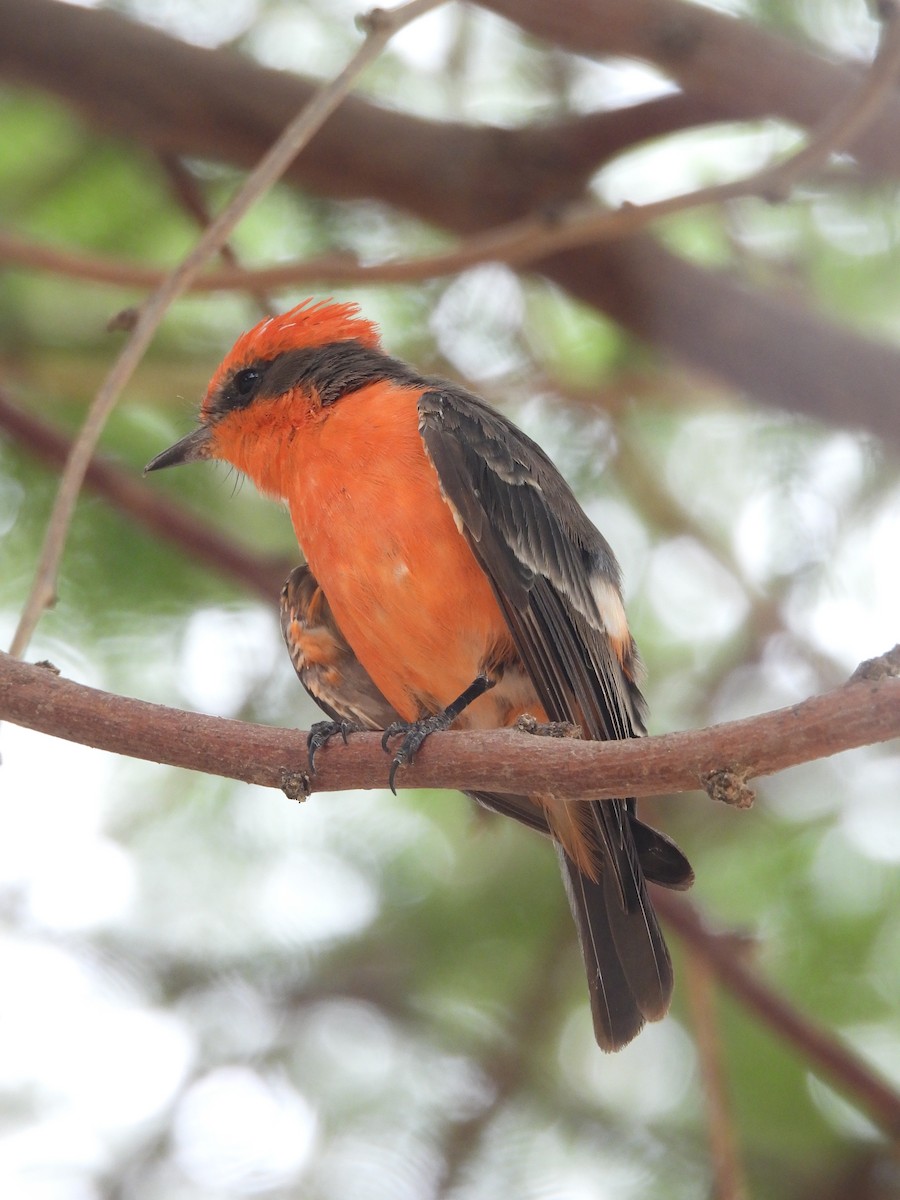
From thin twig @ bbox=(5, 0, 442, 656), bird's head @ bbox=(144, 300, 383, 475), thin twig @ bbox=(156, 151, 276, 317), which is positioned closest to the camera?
thin twig @ bbox=(5, 0, 442, 656)

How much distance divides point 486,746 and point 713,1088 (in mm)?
1975

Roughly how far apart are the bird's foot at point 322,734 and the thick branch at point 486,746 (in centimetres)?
4

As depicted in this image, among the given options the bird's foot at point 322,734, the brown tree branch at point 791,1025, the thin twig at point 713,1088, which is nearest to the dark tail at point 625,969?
the thin twig at point 713,1088

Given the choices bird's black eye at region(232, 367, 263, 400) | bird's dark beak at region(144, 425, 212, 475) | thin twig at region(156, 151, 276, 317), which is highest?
thin twig at region(156, 151, 276, 317)

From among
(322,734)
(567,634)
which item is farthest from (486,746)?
(567,634)

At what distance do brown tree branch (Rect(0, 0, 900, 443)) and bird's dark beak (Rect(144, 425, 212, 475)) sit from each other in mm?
1324

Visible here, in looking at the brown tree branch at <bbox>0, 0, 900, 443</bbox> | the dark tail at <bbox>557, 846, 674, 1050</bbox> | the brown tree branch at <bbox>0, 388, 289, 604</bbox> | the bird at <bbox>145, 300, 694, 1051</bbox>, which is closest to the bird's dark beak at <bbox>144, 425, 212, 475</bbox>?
the brown tree branch at <bbox>0, 388, 289, 604</bbox>

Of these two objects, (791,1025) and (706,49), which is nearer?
(791,1025)

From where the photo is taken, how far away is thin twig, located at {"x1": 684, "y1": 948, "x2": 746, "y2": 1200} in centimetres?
443

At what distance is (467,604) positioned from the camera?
445cm

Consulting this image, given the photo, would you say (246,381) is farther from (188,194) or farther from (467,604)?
(467,604)

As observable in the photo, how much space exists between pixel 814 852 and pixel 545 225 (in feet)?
9.69

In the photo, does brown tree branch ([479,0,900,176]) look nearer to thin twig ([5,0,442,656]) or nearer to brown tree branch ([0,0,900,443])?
brown tree branch ([0,0,900,443])

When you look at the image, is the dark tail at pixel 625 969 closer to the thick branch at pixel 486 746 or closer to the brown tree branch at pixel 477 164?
the thick branch at pixel 486 746
